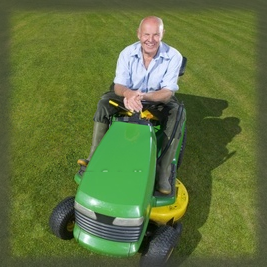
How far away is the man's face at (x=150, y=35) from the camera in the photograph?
3.49 meters

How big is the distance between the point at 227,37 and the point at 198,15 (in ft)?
9.75

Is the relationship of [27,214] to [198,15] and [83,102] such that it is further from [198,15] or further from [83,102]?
[198,15]

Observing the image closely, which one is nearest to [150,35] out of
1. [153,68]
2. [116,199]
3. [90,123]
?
[153,68]

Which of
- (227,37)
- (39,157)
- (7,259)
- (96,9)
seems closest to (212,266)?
(7,259)

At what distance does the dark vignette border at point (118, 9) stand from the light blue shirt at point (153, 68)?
6.16 feet

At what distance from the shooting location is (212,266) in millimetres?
3416

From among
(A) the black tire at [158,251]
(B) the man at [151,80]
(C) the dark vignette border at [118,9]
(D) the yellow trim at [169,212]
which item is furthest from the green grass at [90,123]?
(B) the man at [151,80]

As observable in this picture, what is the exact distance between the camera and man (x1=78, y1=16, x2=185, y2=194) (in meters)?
3.54

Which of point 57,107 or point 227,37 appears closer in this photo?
point 57,107

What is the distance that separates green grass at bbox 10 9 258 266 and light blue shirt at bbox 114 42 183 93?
4.58 ft

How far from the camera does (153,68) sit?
3.85 m

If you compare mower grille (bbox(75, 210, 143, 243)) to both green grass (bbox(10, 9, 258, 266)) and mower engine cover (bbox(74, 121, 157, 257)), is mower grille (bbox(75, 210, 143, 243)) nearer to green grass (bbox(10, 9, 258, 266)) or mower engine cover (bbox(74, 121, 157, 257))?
mower engine cover (bbox(74, 121, 157, 257))

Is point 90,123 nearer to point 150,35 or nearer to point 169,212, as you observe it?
point 150,35

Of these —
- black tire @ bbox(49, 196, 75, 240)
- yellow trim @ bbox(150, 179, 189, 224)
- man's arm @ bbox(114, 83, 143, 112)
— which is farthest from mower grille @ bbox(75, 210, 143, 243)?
man's arm @ bbox(114, 83, 143, 112)
